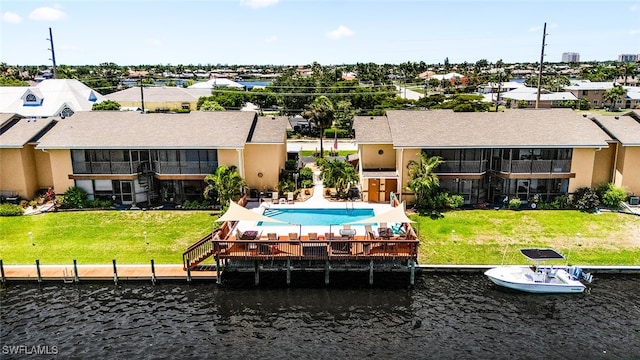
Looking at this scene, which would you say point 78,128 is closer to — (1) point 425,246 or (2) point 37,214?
(2) point 37,214

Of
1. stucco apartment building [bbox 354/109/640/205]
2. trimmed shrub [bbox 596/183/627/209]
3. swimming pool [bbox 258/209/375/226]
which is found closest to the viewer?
swimming pool [bbox 258/209/375/226]

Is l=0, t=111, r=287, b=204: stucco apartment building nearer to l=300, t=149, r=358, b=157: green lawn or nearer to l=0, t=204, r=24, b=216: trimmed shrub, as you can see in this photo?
l=0, t=204, r=24, b=216: trimmed shrub

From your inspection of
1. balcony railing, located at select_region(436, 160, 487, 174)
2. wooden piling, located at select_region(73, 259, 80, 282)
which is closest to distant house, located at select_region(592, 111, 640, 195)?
balcony railing, located at select_region(436, 160, 487, 174)

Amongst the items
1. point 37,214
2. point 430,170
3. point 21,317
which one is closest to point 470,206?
point 430,170

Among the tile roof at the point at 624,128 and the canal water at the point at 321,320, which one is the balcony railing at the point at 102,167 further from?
the tile roof at the point at 624,128

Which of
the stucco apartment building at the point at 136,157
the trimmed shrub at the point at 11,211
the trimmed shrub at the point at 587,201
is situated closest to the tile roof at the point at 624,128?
the trimmed shrub at the point at 587,201

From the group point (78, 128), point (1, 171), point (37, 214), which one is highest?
point (78, 128)
